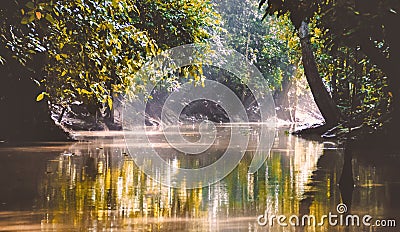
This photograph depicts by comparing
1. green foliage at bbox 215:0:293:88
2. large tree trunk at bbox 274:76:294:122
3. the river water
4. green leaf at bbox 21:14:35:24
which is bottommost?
the river water

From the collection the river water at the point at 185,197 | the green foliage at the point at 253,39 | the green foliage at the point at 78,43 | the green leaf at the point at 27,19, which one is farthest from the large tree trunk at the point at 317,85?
the green foliage at the point at 253,39

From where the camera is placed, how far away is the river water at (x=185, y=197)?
7555mm

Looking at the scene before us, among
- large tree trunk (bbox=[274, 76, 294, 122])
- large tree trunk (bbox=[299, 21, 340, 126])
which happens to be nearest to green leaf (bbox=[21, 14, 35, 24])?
large tree trunk (bbox=[299, 21, 340, 126])

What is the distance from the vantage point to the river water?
7555 mm

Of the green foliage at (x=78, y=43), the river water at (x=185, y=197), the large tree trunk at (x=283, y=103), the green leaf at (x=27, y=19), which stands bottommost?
the river water at (x=185, y=197)

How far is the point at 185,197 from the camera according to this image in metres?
9.64

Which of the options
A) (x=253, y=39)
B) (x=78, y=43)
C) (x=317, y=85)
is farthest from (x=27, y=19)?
(x=253, y=39)

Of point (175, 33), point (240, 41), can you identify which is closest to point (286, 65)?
point (240, 41)

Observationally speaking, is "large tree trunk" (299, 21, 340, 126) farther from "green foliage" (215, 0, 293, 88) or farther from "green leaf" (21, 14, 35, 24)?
"green foliage" (215, 0, 293, 88)

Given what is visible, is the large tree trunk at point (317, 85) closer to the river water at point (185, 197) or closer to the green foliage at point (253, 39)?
the river water at point (185, 197)

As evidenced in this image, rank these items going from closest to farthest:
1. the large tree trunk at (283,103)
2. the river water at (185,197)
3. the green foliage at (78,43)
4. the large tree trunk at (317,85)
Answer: the river water at (185,197) < the green foliage at (78,43) < the large tree trunk at (317,85) < the large tree trunk at (283,103)

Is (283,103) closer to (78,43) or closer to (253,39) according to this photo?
(253,39)

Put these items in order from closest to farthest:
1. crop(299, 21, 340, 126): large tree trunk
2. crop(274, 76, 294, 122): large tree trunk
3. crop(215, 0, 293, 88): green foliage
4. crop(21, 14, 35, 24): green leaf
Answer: crop(21, 14, 35, 24): green leaf
crop(299, 21, 340, 126): large tree trunk
crop(215, 0, 293, 88): green foliage
crop(274, 76, 294, 122): large tree trunk

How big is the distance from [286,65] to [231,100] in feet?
29.7
